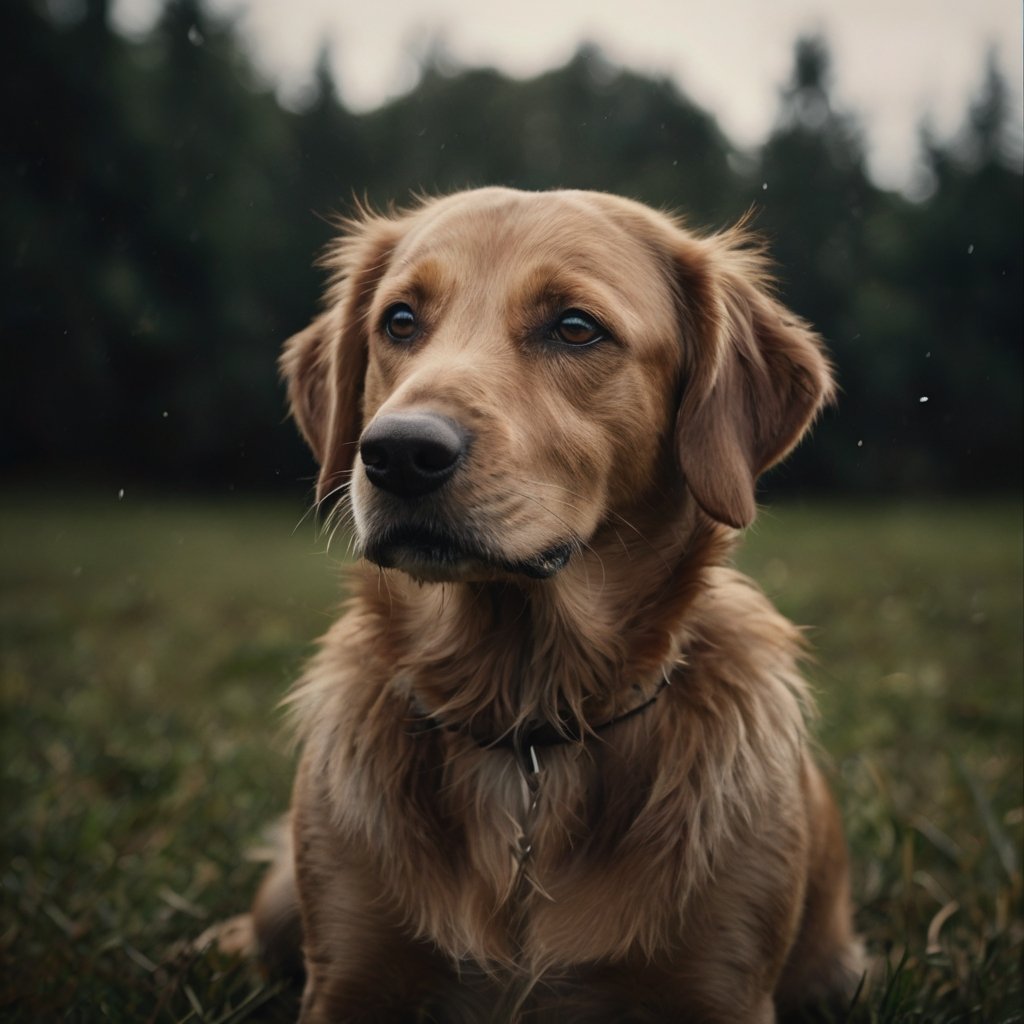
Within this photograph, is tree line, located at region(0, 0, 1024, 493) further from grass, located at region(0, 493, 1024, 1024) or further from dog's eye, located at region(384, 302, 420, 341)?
dog's eye, located at region(384, 302, 420, 341)

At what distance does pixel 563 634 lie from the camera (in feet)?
9.53

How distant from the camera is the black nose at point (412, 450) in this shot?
2.35 metres

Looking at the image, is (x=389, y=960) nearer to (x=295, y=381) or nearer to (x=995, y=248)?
(x=295, y=381)

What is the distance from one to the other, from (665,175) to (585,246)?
19.9 meters

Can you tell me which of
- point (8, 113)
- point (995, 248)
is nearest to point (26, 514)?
point (8, 113)

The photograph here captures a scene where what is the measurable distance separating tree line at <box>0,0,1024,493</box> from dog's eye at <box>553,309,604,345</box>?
667 inches

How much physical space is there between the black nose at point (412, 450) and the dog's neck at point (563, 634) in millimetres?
531

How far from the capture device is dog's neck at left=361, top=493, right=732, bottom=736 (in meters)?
2.88

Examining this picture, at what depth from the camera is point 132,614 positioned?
8922 mm

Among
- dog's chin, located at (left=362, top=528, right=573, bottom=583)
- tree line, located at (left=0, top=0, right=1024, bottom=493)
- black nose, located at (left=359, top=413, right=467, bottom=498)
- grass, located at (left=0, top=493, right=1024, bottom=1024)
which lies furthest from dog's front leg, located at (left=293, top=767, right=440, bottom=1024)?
tree line, located at (left=0, top=0, right=1024, bottom=493)

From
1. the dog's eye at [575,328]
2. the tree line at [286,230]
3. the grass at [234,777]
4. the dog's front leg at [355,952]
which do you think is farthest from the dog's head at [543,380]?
the tree line at [286,230]

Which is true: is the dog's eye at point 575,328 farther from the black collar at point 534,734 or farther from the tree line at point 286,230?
the tree line at point 286,230

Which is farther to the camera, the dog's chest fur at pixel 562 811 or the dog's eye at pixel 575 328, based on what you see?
the dog's eye at pixel 575 328

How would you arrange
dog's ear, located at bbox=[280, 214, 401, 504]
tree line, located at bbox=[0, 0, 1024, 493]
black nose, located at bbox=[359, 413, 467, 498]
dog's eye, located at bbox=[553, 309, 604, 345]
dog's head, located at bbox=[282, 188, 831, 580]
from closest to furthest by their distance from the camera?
black nose, located at bbox=[359, 413, 467, 498] < dog's head, located at bbox=[282, 188, 831, 580] < dog's eye, located at bbox=[553, 309, 604, 345] < dog's ear, located at bbox=[280, 214, 401, 504] < tree line, located at bbox=[0, 0, 1024, 493]
